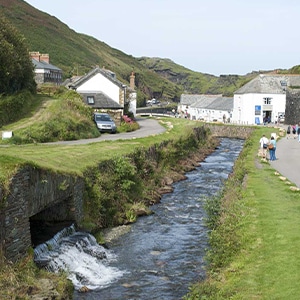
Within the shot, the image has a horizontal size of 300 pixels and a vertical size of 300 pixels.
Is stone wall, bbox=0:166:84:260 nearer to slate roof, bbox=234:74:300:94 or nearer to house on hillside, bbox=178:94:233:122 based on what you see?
slate roof, bbox=234:74:300:94

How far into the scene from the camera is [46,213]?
905 inches

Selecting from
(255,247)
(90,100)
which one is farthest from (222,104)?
(255,247)

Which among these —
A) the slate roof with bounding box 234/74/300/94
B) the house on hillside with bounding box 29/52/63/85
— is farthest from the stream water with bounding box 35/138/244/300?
the slate roof with bounding box 234/74/300/94

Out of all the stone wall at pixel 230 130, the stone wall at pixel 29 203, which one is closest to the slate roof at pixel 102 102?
the stone wall at pixel 230 130

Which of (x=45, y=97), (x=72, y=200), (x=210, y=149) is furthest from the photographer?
(x=210, y=149)

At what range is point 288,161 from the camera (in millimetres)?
41219

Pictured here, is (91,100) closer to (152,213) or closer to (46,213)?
(152,213)

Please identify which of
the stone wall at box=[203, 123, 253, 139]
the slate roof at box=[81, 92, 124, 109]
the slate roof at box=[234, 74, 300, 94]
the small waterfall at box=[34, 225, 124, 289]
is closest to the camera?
the small waterfall at box=[34, 225, 124, 289]

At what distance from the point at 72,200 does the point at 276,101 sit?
85763 millimetres

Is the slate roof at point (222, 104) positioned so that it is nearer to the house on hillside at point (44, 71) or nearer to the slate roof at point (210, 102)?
the slate roof at point (210, 102)

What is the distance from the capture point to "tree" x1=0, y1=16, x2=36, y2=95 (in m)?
46.6

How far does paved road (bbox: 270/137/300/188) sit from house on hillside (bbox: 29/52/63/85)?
46.0m

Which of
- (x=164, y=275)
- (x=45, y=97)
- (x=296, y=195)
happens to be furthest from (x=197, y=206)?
(x=45, y=97)

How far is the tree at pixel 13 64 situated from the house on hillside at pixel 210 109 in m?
64.2
